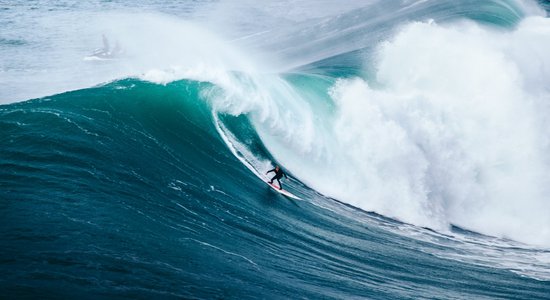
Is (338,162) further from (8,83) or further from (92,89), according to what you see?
(8,83)

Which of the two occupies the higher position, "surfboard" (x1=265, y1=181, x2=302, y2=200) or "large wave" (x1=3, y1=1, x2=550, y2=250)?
"large wave" (x1=3, y1=1, x2=550, y2=250)

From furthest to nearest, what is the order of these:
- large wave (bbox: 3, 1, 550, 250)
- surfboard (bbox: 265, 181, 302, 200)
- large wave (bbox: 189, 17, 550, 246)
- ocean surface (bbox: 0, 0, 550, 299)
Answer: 1. large wave (bbox: 3, 1, 550, 250)
2. large wave (bbox: 189, 17, 550, 246)
3. surfboard (bbox: 265, 181, 302, 200)
4. ocean surface (bbox: 0, 0, 550, 299)

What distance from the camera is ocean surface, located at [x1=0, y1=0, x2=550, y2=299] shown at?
10422 millimetres

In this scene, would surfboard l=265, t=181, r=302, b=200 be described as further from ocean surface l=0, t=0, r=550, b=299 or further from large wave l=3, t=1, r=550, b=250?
large wave l=3, t=1, r=550, b=250

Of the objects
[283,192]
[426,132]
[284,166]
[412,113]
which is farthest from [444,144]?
[283,192]

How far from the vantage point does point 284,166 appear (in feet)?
59.3

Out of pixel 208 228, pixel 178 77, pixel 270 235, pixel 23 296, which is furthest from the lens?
pixel 178 77

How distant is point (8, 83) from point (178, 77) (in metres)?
9.14

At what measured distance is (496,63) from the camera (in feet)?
75.2

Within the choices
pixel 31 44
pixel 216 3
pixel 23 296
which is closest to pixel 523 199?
pixel 23 296

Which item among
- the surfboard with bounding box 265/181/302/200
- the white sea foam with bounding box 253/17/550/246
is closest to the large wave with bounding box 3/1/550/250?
the white sea foam with bounding box 253/17/550/246

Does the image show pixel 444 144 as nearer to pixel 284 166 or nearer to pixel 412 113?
pixel 412 113

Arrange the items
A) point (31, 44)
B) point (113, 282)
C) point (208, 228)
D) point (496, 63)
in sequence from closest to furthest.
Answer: point (113, 282), point (208, 228), point (496, 63), point (31, 44)

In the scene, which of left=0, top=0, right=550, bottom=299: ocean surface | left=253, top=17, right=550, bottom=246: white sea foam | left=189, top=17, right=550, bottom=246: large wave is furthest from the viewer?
left=189, top=17, right=550, bottom=246: large wave
